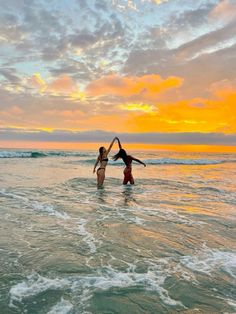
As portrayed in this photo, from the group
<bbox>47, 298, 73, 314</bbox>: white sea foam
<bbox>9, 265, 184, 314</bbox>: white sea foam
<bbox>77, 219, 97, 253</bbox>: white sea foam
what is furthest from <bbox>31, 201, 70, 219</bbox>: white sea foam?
<bbox>47, 298, 73, 314</bbox>: white sea foam

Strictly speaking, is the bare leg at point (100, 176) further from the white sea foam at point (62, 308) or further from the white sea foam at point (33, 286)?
the white sea foam at point (62, 308)

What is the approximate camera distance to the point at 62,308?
148 inches

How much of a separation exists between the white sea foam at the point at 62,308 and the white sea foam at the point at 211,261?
221cm

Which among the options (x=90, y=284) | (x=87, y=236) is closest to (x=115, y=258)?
(x=90, y=284)

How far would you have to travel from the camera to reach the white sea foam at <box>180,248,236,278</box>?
5.09 meters

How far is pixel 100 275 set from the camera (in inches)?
185

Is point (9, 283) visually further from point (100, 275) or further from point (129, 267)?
point (129, 267)

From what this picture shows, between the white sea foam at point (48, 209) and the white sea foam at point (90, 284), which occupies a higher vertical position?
the white sea foam at point (48, 209)

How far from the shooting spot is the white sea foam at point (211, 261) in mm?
5094

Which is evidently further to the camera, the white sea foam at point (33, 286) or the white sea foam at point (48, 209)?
the white sea foam at point (48, 209)

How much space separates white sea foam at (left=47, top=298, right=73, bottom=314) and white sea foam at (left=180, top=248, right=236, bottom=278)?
7.26 ft

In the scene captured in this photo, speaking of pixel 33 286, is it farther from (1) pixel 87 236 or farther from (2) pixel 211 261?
(2) pixel 211 261

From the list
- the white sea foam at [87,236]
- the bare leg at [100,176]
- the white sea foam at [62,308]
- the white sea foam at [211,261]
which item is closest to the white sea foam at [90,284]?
the white sea foam at [62,308]

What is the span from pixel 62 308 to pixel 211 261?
113 inches
